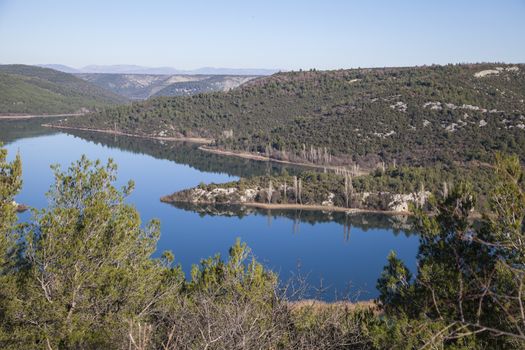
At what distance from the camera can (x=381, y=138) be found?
85375 mm

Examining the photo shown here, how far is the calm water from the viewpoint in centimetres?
3862

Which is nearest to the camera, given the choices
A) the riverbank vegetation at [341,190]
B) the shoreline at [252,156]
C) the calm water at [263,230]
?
the calm water at [263,230]

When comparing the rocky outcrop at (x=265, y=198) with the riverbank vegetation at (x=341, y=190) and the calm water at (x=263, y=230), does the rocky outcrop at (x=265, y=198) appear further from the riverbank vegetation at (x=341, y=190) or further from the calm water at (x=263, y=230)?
the calm water at (x=263, y=230)

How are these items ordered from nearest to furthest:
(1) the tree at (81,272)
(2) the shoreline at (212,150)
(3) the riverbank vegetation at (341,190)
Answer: (1) the tree at (81,272)
(3) the riverbank vegetation at (341,190)
(2) the shoreline at (212,150)

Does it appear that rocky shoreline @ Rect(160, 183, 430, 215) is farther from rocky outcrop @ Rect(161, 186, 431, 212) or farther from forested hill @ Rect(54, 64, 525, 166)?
forested hill @ Rect(54, 64, 525, 166)

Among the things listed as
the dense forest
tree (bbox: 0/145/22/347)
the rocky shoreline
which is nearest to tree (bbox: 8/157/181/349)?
the dense forest

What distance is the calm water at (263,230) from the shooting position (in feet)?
127

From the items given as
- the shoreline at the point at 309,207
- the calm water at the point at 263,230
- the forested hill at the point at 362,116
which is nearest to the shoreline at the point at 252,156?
the forested hill at the point at 362,116

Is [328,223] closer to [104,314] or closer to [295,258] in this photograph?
[295,258]

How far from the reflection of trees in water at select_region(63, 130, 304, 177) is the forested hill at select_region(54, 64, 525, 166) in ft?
21.4

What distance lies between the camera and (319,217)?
54656 millimetres

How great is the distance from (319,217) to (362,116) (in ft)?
144

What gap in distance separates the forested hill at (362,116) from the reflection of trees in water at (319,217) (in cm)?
1947

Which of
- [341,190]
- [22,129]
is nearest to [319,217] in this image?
[341,190]
